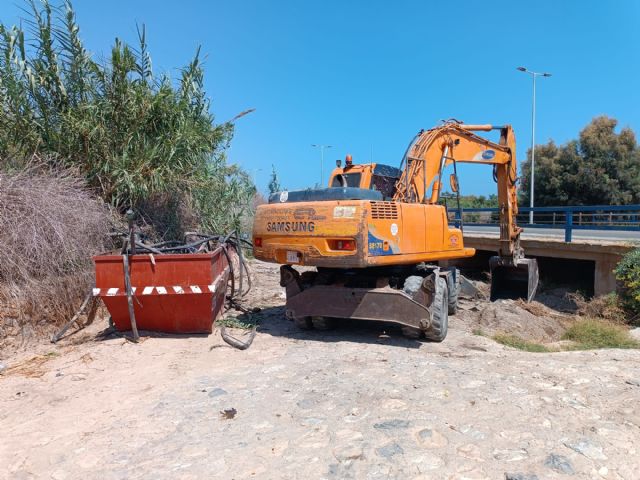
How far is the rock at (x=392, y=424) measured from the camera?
12.6 ft

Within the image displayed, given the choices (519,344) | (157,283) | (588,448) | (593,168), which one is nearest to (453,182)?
(519,344)

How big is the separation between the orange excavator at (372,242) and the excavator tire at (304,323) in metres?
0.02

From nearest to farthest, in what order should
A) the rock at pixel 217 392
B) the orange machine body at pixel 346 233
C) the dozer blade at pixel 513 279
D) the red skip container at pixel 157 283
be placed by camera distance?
the rock at pixel 217 392
the orange machine body at pixel 346 233
the red skip container at pixel 157 283
the dozer blade at pixel 513 279

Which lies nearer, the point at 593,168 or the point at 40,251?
the point at 40,251

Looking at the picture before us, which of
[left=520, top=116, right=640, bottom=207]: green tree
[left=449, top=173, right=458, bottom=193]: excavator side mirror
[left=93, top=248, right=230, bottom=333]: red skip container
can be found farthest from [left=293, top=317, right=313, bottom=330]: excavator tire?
[left=520, top=116, right=640, bottom=207]: green tree

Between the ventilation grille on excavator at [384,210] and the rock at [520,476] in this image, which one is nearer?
the rock at [520,476]

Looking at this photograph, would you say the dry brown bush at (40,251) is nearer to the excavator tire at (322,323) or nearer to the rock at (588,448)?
the excavator tire at (322,323)

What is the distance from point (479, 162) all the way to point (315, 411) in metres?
6.57

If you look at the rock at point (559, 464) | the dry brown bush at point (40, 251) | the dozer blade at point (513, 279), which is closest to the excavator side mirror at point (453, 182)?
the dozer blade at point (513, 279)

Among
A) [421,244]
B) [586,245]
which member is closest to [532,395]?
[421,244]

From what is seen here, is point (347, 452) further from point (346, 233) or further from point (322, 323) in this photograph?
point (322, 323)

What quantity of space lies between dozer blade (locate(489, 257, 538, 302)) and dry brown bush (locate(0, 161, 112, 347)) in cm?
866

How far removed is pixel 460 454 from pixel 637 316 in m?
8.24

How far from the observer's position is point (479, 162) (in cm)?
925
